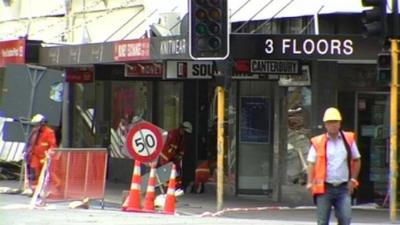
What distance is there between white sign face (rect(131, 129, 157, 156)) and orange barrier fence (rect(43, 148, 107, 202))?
103cm

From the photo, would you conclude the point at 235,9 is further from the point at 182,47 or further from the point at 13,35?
the point at 13,35

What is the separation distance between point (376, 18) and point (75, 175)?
249 inches

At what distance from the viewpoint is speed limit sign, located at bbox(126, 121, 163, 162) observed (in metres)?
15.0

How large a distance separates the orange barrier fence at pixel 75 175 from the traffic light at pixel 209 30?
3.04 metres

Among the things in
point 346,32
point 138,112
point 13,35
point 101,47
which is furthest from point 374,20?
point 13,35

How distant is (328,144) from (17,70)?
9.80 m

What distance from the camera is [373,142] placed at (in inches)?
695

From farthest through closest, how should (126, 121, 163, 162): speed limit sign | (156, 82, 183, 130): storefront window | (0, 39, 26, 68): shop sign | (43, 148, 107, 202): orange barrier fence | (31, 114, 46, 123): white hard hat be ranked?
(156, 82, 183, 130): storefront window < (0, 39, 26, 68): shop sign < (31, 114, 46, 123): white hard hat < (43, 148, 107, 202): orange barrier fence < (126, 121, 163, 162): speed limit sign

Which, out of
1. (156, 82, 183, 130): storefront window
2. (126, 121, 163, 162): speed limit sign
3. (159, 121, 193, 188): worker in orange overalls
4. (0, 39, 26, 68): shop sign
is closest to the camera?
(126, 121, 163, 162): speed limit sign

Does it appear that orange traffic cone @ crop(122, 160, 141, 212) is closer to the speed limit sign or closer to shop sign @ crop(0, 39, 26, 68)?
the speed limit sign

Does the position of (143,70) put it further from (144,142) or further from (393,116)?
(393,116)

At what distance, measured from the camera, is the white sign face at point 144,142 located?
1499cm

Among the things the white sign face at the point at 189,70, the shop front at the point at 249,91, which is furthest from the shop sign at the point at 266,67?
the white sign face at the point at 189,70

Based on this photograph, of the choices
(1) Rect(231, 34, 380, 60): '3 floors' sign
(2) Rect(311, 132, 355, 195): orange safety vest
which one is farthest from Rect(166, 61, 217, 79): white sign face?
(2) Rect(311, 132, 355, 195): orange safety vest
